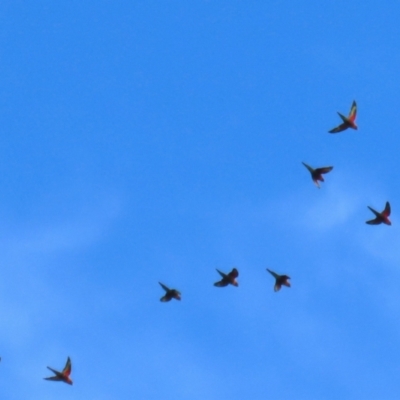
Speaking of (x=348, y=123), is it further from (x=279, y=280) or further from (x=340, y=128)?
(x=279, y=280)

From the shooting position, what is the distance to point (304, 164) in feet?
251

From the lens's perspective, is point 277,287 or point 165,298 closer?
point 277,287

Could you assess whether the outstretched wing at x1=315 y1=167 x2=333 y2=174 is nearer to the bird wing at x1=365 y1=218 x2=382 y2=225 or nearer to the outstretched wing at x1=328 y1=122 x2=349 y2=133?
the outstretched wing at x1=328 y1=122 x2=349 y2=133

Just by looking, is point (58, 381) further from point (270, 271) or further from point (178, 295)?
point (270, 271)

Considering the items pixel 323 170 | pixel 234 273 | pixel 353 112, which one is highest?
pixel 353 112

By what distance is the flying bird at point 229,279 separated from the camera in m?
76.6

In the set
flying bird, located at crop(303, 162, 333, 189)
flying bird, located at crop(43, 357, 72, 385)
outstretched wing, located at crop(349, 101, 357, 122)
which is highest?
outstretched wing, located at crop(349, 101, 357, 122)

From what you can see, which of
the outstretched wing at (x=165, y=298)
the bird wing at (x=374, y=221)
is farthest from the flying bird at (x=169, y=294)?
the bird wing at (x=374, y=221)

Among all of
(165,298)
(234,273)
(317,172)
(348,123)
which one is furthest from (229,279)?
(348,123)

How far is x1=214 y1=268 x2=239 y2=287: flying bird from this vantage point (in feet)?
251

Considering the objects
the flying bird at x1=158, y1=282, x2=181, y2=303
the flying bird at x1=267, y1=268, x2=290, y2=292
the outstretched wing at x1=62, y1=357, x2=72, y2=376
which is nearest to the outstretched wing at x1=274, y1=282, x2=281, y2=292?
the flying bird at x1=267, y1=268, x2=290, y2=292

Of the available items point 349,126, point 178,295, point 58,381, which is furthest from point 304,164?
point 58,381

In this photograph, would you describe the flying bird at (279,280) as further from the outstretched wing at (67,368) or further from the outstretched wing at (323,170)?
the outstretched wing at (67,368)

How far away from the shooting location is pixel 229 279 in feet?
252
